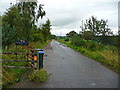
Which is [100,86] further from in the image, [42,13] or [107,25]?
[42,13]

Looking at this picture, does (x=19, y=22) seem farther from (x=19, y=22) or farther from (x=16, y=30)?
(x=16, y=30)

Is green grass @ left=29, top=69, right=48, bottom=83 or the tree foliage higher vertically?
the tree foliage

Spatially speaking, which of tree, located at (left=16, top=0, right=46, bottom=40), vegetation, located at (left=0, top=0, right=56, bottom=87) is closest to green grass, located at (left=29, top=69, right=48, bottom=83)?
vegetation, located at (left=0, top=0, right=56, bottom=87)

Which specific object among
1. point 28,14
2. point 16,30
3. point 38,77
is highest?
point 28,14

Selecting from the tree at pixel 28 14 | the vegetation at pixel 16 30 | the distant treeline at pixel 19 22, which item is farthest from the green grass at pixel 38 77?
the tree at pixel 28 14

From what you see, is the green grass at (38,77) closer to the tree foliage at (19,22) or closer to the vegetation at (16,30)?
the vegetation at (16,30)

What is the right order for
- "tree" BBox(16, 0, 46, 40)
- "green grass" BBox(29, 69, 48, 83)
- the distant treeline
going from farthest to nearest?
"tree" BBox(16, 0, 46, 40) < the distant treeline < "green grass" BBox(29, 69, 48, 83)

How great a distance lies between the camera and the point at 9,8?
11617mm

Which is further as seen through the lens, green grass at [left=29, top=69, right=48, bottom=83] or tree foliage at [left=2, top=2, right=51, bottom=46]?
tree foliage at [left=2, top=2, right=51, bottom=46]

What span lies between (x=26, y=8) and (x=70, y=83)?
16397 mm

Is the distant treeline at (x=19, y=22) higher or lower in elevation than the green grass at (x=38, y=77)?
higher

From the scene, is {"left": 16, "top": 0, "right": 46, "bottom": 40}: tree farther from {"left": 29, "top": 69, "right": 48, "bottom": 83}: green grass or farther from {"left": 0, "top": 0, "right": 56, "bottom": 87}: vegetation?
{"left": 29, "top": 69, "right": 48, "bottom": 83}: green grass

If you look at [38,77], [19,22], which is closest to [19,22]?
[19,22]

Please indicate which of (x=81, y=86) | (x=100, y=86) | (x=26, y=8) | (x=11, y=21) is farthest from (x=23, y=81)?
(x=26, y=8)
